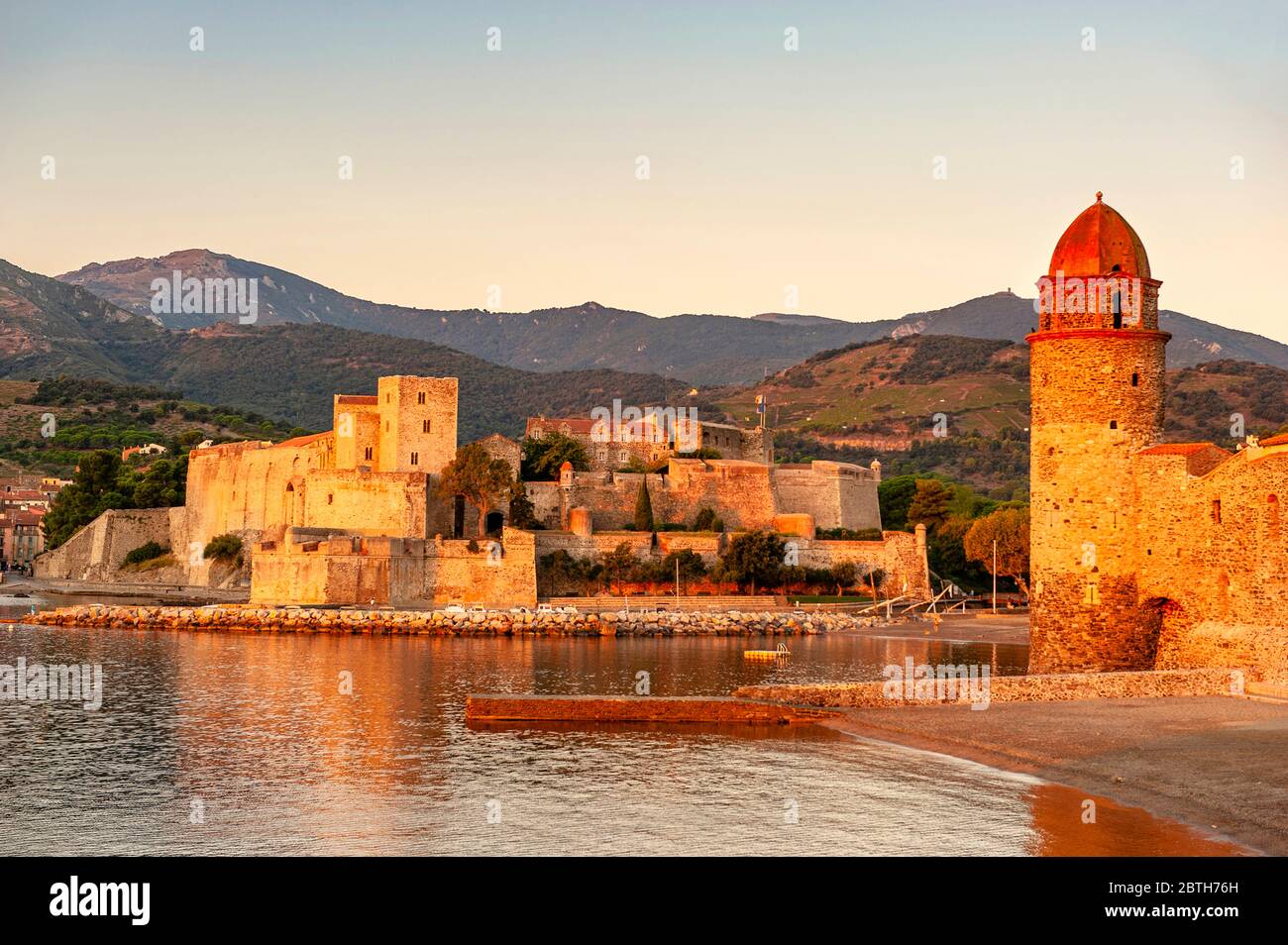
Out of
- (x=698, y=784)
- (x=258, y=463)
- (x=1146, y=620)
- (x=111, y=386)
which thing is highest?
(x=111, y=386)

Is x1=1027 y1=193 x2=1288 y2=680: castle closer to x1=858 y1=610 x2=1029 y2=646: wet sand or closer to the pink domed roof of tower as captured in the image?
the pink domed roof of tower

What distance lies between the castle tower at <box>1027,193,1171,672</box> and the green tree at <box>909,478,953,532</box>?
36.6 m

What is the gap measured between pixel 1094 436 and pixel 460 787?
34.8 feet

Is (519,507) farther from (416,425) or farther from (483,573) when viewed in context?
(416,425)

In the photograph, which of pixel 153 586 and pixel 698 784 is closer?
pixel 698 784

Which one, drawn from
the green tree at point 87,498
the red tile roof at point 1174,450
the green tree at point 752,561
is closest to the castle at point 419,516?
the green tree at point 752,561

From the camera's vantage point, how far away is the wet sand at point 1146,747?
1411 cm

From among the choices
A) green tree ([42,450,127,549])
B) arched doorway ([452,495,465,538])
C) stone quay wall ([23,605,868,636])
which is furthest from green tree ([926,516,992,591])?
green tree ([42,450,127,549])

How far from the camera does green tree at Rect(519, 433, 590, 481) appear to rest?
53.2 metres
